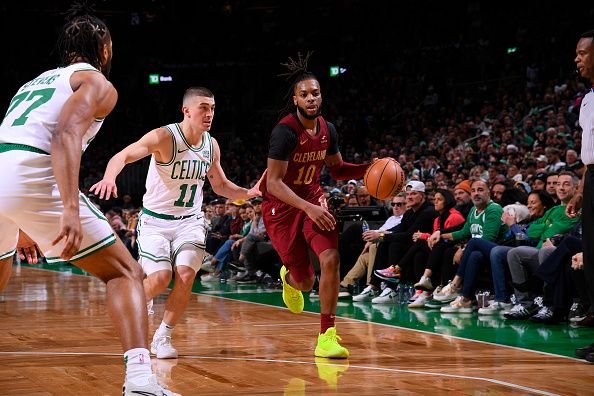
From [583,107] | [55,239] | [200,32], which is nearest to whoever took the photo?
[55,239]

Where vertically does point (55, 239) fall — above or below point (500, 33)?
below

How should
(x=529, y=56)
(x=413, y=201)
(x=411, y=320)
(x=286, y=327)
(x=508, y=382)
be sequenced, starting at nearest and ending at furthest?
(x=508, y=382)
(x=286, y=327)
(x=411, y=320)
(x=413, y=201)
(x=529, y=56)

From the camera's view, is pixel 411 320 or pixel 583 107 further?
pixel 411 320

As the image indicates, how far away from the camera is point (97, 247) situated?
3.40 meters

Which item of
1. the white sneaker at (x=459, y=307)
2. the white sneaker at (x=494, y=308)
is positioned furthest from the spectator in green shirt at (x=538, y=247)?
the white sneaker at (x=459, y=307)

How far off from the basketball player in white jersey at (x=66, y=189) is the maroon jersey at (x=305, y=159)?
2.39 m

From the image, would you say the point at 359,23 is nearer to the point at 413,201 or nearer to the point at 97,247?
the point at 413,201

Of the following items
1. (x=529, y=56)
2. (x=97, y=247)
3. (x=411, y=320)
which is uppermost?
(x=529, y=56)

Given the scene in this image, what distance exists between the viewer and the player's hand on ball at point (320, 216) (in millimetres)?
5371

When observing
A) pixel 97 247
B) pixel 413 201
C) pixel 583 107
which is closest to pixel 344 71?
pixel 413 201

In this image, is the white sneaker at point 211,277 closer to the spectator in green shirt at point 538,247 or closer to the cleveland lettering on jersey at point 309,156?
the spectator in green shirt at point 538,247

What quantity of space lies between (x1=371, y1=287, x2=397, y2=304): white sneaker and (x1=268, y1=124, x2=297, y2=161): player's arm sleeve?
12.4 feet

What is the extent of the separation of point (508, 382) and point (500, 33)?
1757 cm

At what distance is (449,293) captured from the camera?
8.39 meters
